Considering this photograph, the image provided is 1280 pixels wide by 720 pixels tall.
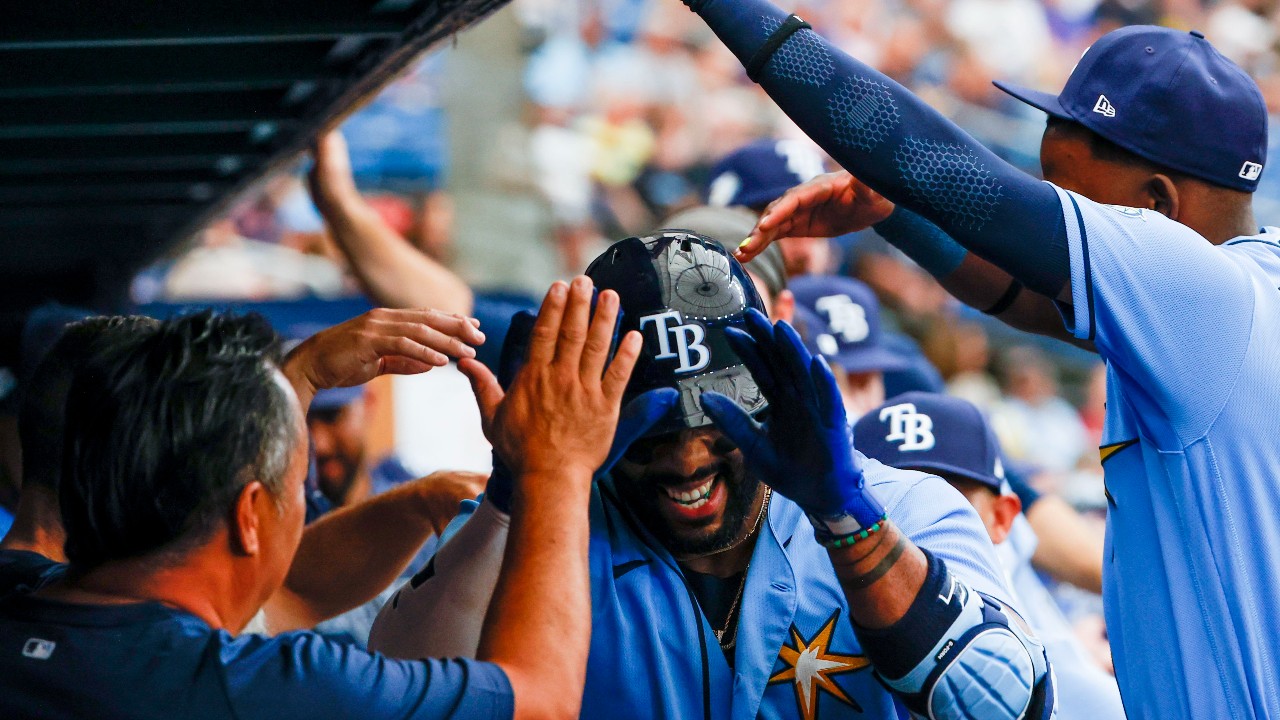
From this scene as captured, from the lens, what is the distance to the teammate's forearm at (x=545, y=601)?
1934 mm

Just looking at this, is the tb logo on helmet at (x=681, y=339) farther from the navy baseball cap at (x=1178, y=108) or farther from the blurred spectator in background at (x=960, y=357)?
the blurred spectator in background at (x=960, y=357)

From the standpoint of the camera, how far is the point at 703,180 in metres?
10.8

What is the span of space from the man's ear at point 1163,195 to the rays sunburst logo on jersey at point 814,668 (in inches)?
37.9

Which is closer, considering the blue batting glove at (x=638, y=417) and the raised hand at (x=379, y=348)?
the blue batting glove at (x=638, y=417)

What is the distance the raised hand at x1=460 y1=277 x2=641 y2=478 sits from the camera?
2080 millimetres

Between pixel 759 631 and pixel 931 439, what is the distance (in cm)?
150

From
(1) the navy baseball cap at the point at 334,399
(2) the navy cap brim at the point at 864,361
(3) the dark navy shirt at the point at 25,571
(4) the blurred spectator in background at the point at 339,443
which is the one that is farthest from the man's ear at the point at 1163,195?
(4) the blurred spectator in background at the point at 339,443

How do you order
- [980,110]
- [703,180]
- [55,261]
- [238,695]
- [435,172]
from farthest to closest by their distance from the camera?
1. [980,110]
2. [703,180]
3. [435,172]
4. [55,261]
5. [238,695]

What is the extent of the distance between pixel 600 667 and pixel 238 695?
2.48 ft

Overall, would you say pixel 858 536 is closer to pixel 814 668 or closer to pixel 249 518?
pixel 814 668

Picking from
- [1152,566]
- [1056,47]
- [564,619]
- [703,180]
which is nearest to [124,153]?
[564,619]

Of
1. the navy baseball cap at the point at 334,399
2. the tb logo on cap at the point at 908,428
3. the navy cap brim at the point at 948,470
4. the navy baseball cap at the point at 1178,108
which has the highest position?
the navy baseball cap at the point at 1178,108

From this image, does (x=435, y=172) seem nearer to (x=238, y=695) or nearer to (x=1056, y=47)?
(x=1056, y=47)

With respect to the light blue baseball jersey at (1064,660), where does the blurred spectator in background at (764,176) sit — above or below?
above
